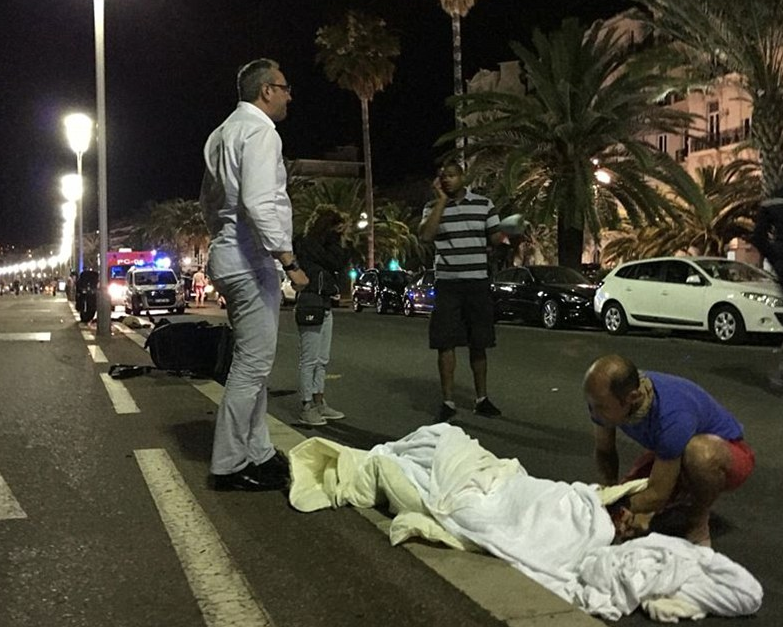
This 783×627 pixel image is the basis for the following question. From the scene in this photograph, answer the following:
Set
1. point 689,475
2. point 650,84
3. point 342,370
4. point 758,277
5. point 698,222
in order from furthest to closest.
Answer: point 698,222 < point 650,84 < point 758,277 < point 342,370 < point 689,475

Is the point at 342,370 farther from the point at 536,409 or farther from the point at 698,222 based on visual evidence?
the point at 698,222

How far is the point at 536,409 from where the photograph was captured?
802 centimetres

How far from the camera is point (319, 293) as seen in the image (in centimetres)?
725

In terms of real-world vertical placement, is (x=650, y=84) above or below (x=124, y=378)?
above

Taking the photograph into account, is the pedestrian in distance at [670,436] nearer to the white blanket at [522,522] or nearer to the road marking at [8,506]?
the white blanket at [522,522]

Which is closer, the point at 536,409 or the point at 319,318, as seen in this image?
the point at 319,318

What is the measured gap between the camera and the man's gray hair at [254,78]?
5.09 m

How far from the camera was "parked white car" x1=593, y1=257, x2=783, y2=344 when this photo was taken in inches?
587

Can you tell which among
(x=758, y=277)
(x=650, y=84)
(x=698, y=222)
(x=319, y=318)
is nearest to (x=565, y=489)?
(x=319, y=318)

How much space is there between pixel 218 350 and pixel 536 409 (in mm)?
3371

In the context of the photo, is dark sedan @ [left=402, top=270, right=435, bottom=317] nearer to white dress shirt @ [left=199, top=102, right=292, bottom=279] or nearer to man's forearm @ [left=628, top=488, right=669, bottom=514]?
white dress shirt @ [left=199, top=102, right=292, bottom=279]

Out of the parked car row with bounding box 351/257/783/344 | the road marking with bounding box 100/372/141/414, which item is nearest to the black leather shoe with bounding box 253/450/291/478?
the road marking with bounding box 100/372/141/414

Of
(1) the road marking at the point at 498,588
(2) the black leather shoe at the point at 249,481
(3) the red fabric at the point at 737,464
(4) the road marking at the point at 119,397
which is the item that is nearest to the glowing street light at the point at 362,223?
(4) the road marking at the point at 119,397

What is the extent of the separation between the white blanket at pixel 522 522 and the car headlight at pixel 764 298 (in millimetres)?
11515
